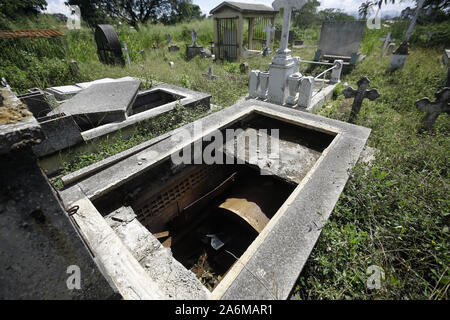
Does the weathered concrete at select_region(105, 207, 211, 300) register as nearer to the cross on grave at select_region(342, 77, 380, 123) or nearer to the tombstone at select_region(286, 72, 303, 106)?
the tombstone at select_region(286, 72, 303, 106)

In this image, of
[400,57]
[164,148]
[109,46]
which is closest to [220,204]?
[164,148]

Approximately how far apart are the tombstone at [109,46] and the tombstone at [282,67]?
269 inches

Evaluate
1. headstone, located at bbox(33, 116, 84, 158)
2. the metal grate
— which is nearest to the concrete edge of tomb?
the metal grate

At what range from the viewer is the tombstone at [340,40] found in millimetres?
9695

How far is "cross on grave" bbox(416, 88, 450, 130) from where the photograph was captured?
151 inches

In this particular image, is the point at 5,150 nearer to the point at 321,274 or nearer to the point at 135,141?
the point at 321,274

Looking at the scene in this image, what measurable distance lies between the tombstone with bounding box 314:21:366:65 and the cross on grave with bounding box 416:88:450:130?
6.60 metres

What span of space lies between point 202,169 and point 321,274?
82.4 inches

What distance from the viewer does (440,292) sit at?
4.01 feet

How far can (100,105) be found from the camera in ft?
12.1

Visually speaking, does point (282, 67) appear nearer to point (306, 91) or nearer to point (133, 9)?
point (306, 91)

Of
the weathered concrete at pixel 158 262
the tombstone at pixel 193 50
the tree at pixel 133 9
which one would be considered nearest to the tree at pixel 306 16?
the tree at pixel 133 9

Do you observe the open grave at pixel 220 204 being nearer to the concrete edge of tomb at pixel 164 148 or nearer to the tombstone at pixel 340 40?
the concrete edge of tomb at pixel 164 148
